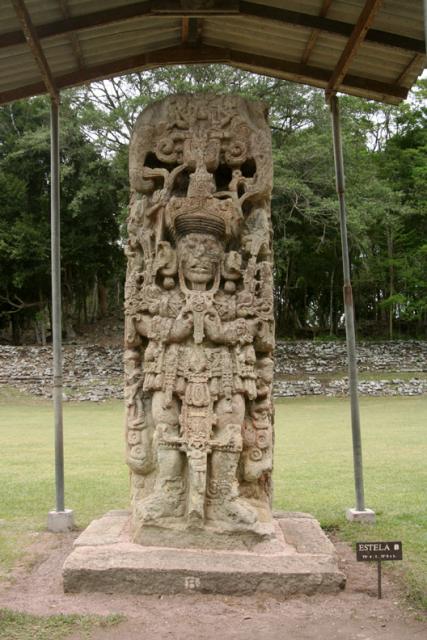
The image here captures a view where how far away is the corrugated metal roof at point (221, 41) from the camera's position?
5348 mm

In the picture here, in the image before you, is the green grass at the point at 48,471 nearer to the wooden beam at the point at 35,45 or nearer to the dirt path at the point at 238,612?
the dirt path at the point at 238,612

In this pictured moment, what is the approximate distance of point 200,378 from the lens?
5438mm

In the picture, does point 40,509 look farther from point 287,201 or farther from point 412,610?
point 287,201

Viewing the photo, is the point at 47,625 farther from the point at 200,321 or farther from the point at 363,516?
the point at 363,516

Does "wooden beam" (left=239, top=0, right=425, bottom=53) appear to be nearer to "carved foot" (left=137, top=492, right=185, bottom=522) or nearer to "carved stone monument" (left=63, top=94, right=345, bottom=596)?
"carved stone monument" (left=63, top=94, right=345, bottom=596)

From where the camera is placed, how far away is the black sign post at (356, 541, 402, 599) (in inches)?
180

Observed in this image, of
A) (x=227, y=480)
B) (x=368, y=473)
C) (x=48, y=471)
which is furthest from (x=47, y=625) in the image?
(x=368, y=473)

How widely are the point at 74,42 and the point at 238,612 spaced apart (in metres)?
4.88

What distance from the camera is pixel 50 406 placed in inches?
777

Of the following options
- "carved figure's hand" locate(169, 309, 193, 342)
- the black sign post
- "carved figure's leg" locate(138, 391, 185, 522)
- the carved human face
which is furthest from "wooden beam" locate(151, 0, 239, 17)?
the black sign post

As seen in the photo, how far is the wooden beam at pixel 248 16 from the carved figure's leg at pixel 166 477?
321cm

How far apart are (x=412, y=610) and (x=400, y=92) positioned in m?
4.60

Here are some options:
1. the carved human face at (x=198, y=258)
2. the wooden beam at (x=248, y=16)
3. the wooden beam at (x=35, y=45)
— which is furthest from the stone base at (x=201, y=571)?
the wooden beam at (x=248, y=16)

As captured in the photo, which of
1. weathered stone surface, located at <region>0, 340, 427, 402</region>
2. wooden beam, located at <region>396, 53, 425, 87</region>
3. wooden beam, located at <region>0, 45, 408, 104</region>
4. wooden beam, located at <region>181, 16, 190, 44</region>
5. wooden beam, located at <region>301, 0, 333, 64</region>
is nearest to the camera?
wooden beam, located at <region>301, 0, 333, 64</region>
